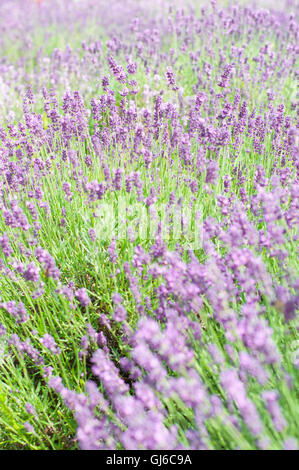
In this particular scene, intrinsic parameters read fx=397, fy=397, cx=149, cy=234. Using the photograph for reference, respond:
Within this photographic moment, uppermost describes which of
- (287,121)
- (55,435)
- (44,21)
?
(44,21)

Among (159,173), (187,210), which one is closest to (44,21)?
(159,173)

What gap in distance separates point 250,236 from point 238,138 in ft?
5.30

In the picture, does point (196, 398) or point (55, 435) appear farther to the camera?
point (55, 435)

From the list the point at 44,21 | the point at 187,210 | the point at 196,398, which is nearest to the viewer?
the point at 196,398

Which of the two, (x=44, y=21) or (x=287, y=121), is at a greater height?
(x=44, y=21)

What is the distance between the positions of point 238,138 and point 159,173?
0.67m

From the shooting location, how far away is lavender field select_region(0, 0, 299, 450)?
1.47 m

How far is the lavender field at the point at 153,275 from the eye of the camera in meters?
1.47

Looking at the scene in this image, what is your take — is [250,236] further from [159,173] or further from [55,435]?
[159,173]

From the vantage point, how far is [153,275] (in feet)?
6.11

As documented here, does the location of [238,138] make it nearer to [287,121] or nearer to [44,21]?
[287,121]

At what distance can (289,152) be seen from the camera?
2.89 m
